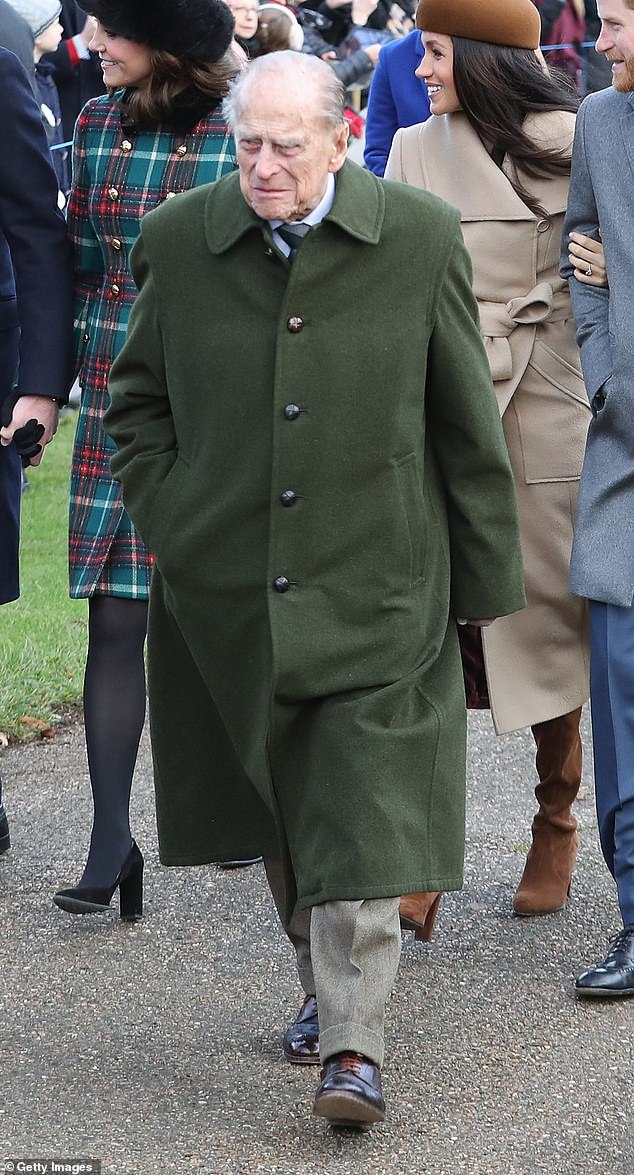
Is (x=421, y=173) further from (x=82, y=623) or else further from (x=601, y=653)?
→ (x=82, y=623)

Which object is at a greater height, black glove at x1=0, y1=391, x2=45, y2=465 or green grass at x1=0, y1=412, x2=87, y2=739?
black glove at x1=0, y1=391, x2=45, y2=465

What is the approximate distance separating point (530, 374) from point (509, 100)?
615 mm

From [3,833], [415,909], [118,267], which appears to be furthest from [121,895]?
[118,267]

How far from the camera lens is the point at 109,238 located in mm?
4340

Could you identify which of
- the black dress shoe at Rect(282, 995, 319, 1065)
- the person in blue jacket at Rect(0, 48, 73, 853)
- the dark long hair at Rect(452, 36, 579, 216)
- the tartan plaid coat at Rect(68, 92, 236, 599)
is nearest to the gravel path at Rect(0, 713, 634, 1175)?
the black dress shoe at Rect(282, 995, 319, 1065)

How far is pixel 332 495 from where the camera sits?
336cm

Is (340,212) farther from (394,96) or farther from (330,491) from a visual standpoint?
(394,96)

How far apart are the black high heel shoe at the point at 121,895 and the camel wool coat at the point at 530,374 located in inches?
35.9

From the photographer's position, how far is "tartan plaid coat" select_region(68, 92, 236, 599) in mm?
4297

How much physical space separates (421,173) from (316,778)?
63.9 inches

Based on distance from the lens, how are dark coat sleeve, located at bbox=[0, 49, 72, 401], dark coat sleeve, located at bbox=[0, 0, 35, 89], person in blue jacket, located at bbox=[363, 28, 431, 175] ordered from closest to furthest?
dark coat sleeve, located at bbox=[0, 49, 72, 401], dark coat sleeve, located at bbox=[0, 0, 35, 89], person in blue jacket, located at bbox=[363, 28, 431, 175]

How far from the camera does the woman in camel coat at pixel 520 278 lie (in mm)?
4238

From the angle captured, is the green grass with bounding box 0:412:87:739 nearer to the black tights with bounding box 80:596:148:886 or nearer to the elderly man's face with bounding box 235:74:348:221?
the black tights with bounding box 80:596:148:886

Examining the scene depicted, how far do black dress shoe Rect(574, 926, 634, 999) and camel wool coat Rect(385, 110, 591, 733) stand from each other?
0.57m
